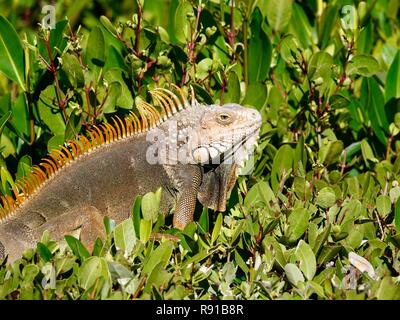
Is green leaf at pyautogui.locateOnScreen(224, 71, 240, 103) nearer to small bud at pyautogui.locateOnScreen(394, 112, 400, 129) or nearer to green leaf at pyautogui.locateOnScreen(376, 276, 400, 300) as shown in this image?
small bud at pyautogui.locateOnScreen(394, 112, 400, 129)

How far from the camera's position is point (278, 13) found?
22.0ft

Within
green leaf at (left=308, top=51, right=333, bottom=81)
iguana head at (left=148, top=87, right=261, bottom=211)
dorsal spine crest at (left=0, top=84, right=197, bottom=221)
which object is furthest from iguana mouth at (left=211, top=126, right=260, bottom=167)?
green leaf at (left=308, top=51, right=333, bottom=81)

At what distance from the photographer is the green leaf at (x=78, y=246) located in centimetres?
457

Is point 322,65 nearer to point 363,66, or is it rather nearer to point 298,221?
point 363,66

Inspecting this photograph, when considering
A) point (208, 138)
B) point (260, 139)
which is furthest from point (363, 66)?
point (208, 138)

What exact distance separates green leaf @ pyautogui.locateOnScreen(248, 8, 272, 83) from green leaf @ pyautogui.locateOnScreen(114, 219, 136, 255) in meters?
2.09

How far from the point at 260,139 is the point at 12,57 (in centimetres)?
183

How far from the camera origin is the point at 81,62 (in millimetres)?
5727

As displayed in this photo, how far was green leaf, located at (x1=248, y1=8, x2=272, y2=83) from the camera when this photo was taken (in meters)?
6.20

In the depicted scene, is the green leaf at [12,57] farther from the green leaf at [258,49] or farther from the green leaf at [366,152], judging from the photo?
the green leaf at [366,152]

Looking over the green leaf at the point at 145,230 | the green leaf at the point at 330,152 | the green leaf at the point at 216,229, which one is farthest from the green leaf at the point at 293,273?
the green leaf at the point at 330,152
